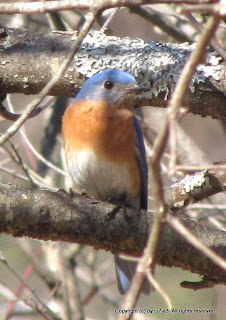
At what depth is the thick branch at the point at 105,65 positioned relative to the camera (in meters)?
3.70

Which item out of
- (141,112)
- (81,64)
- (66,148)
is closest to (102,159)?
(66,148)

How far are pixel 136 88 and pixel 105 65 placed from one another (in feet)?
0.92

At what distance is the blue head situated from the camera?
3.96 meters

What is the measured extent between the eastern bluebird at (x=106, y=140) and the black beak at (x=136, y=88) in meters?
0.02

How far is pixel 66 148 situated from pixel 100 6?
2.11 metres

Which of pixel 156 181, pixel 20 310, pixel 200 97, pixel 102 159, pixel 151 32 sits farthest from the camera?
pixel 151 32

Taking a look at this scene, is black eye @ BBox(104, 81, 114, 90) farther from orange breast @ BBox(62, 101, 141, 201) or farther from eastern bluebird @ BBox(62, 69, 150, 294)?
orange breast @ BBox(62, 101, 141, 201)

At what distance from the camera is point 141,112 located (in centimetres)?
544

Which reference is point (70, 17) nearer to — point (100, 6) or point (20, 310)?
point (20, 310)

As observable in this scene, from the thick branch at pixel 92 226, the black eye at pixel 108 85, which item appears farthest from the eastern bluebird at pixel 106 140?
the thick branch at pixel 92 226

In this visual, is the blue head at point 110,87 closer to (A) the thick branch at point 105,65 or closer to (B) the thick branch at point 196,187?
(A) the thick branch at point 105,65

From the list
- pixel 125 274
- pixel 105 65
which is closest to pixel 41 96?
pixel 105 65

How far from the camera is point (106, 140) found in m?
4.19

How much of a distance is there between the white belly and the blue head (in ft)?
1.39
